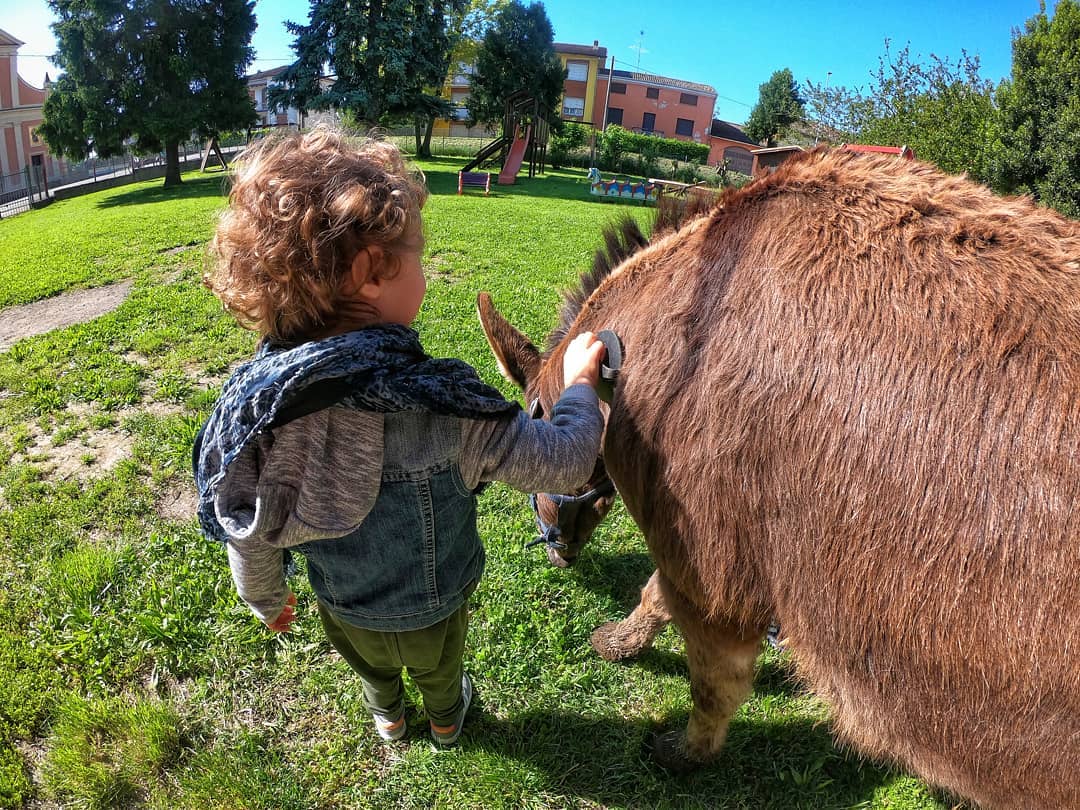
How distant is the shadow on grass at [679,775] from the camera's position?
2477 millimetres

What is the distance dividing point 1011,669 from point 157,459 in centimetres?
494

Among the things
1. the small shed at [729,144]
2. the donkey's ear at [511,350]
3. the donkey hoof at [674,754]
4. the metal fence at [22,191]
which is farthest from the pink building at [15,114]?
the small shed at [729,144]

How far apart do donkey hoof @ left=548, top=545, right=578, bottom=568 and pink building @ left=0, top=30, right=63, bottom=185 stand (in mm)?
43642

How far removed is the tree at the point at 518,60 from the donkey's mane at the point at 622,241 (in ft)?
115

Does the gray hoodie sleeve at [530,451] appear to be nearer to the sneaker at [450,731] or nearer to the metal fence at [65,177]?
the sneaker at [450,731]

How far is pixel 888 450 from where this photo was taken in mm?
1469

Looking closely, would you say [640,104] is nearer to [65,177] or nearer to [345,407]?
[65,177]

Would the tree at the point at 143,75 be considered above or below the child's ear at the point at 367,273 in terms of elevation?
above

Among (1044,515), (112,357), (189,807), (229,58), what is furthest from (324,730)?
(229,58)

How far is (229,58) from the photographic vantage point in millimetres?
24859

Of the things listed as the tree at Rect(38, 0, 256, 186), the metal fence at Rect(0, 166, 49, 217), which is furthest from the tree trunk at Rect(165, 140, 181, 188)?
the metal fence at Rect(0, 166, 49, 217)

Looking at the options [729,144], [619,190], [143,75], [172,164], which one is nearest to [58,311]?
[619,190]

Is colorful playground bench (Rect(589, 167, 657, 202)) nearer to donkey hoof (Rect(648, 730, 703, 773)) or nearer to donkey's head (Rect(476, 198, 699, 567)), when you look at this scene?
Result: donkey's head (Rect(476, 198, 699, 567))

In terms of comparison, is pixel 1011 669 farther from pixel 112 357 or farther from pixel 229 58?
pixel 229 58
